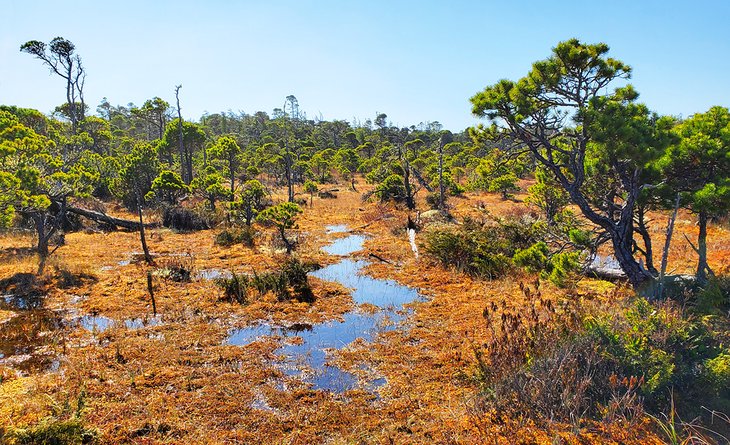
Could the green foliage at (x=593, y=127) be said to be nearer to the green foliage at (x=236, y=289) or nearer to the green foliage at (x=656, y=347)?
the green foliage at (x=656, y=347)

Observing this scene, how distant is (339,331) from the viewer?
9938mm

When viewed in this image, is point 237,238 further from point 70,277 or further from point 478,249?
point 478,249

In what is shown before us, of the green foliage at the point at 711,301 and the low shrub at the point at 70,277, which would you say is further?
the low shrub at the point at 70,277

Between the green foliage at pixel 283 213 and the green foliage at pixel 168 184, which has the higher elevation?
the green foliage at pixel 168 184

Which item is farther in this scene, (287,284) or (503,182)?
(503,182)

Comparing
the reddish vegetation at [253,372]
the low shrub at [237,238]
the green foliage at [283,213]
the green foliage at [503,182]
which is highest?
the green foliage at [503,182]

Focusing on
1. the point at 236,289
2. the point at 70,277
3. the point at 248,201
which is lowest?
the point at 236,289

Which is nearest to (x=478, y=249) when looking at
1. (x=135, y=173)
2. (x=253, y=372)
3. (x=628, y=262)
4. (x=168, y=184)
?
(x=628, y=262)

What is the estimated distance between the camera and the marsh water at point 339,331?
772 cm

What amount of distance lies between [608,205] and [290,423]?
878cm

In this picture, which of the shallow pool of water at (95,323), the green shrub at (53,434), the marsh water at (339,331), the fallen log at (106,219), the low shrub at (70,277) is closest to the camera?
the green shrub at (53,434)

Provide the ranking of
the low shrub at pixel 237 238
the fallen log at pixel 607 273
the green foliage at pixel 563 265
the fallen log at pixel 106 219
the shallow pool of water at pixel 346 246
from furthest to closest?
the fallen log at pixel 106 219 < the low shrub at pixel 237 238 < the shallow pool of water at pixel 346 246 < the fallen log at pixel 607 273 < the green foliage at pixel 563 265

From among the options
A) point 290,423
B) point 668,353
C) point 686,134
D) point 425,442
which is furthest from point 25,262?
point 686,134

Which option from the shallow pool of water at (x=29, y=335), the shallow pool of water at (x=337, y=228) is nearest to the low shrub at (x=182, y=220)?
the shallow pool of water at (x=337, y=228)
